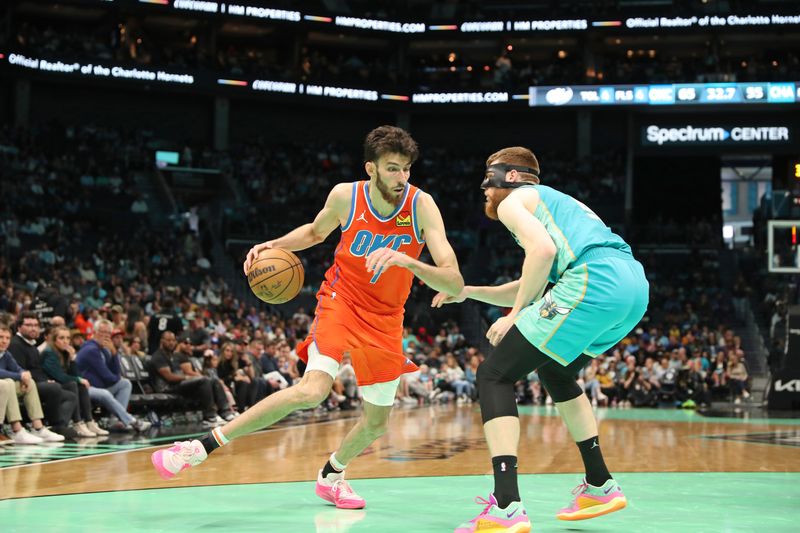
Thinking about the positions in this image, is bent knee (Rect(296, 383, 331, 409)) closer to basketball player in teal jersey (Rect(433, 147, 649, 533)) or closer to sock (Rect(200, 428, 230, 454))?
sock (Rect(200, 428, 230, 454))

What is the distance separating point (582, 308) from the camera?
4.51m

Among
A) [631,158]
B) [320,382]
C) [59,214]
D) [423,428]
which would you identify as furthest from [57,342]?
[631,158]

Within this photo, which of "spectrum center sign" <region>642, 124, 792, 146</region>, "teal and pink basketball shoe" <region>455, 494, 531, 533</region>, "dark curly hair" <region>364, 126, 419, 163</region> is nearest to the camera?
"teal and pink basketball shoe" <region>455, 494, 531, 533</region>

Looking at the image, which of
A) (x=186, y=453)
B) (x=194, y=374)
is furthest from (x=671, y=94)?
(x=186, y=453)

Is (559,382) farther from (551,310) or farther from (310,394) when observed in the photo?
(310,394)

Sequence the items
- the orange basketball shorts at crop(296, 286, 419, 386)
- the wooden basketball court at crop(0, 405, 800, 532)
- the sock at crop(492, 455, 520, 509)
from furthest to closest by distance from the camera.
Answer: the orange basketball shorts at crop(296, 286, 419, 386), the wooden basketball court at crop(0, 405, 800, 532), the sock at crop(492, 455, 520, 509)

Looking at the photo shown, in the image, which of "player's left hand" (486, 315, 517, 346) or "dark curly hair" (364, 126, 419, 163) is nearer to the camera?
"player's left hand" (486, 315, 517, 346)

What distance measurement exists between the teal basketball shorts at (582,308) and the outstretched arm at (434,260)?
54 cm

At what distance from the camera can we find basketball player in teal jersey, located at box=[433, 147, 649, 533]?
4379 millimetres

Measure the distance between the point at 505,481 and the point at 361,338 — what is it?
4.83 feet

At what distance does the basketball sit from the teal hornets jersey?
1698 millimetres

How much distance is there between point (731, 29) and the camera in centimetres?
3362

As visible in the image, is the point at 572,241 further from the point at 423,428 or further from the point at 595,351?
the point at 423,428

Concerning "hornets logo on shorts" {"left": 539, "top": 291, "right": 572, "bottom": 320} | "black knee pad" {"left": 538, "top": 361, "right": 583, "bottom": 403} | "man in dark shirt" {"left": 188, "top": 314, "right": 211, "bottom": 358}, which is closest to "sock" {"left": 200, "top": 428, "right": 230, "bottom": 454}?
"black knee pad" {"left": 538, "top": 361, "right": 583, "bottom": 403}
